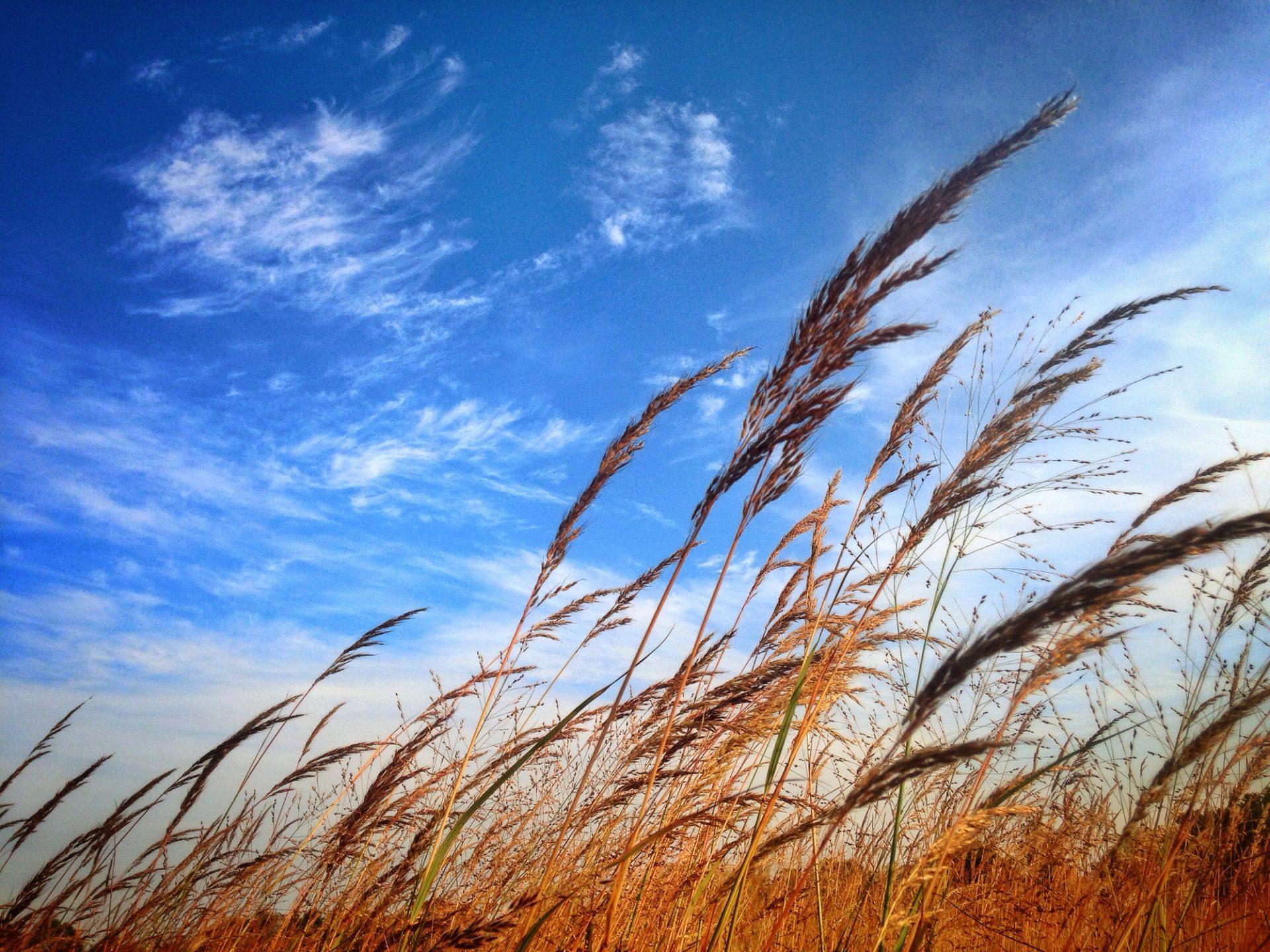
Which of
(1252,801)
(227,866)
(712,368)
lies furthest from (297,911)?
(1252,801)

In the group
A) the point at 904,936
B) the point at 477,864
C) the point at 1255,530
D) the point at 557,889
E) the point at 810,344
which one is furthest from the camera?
the point at 477,864

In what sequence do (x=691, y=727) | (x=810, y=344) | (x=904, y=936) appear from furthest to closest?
1. (x=691, y=727)
2. (x=904, y=936)
3. (x=810, y=344)

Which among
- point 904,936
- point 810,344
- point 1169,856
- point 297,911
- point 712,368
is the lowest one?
point 297,911

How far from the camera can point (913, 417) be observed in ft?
8.40

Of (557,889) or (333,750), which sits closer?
(557,889)

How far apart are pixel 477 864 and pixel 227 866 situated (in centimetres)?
107

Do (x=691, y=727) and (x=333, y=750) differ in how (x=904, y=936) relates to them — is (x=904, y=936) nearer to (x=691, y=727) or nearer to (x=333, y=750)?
(x=691, y=727)

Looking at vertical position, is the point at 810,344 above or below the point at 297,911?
above

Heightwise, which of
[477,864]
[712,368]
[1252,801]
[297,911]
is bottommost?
[297,911]

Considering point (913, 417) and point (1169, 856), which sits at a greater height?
point (913, 417)

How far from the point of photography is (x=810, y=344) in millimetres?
Result: 1787

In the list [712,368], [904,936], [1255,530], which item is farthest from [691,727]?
[1255,530]

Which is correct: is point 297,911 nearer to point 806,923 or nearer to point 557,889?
point 557,889

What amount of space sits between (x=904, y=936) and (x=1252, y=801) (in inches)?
105
